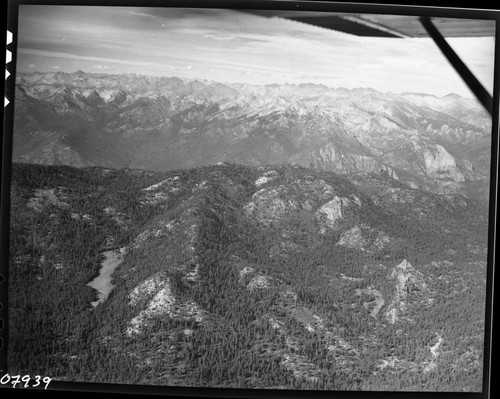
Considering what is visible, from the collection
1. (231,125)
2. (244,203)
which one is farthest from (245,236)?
(231,125)

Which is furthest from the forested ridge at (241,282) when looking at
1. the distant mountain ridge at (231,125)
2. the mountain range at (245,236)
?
the distant mountain ridge at (231,125)

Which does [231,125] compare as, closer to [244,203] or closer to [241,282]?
[244,203]

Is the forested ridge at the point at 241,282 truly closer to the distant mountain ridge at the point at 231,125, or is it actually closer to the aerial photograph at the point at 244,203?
the aerial photograph at the point at 244,203

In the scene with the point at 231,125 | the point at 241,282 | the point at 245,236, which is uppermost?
the point at 231,125

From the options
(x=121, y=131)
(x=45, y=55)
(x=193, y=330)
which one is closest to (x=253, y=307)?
(x=193, y=330)

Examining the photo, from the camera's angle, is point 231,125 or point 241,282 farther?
point 231,125
